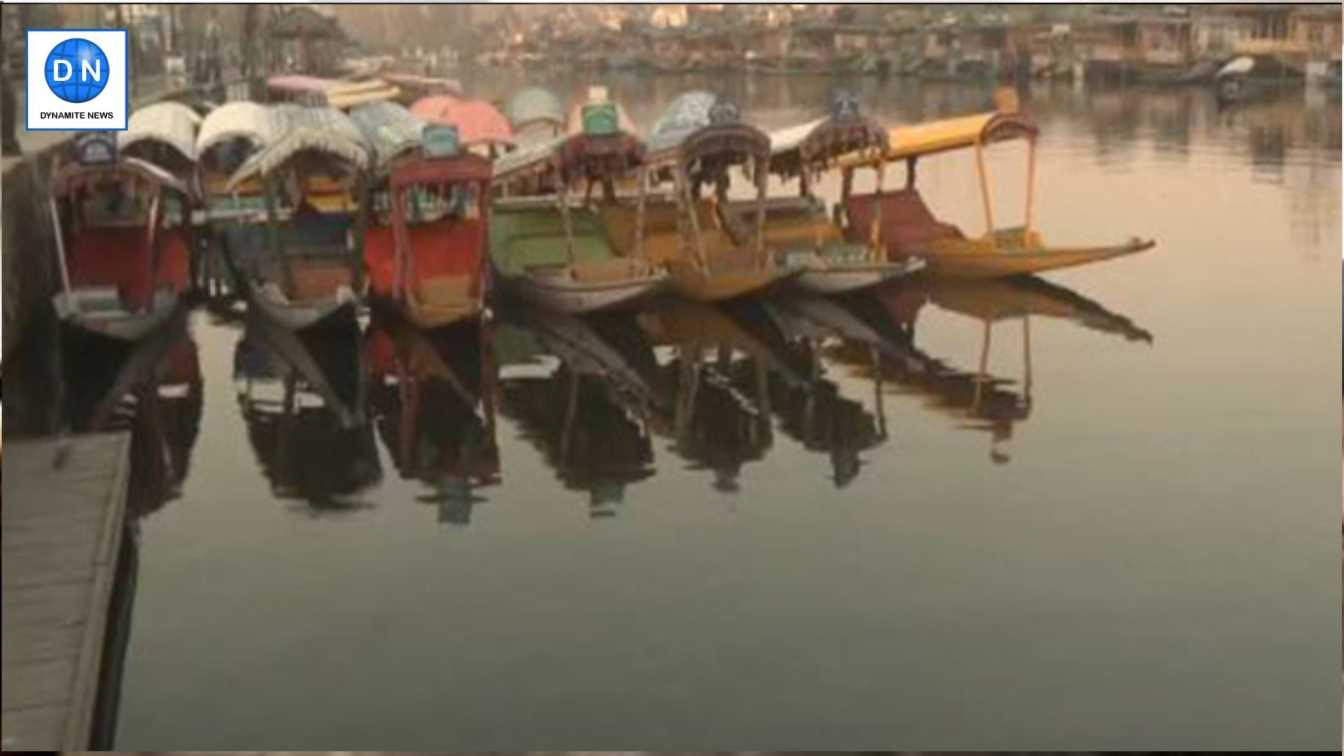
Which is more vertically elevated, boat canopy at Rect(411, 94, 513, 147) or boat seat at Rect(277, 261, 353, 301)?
boat canopy at Rect(411, 94, 513, 147)

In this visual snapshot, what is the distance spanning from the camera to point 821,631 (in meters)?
6.53

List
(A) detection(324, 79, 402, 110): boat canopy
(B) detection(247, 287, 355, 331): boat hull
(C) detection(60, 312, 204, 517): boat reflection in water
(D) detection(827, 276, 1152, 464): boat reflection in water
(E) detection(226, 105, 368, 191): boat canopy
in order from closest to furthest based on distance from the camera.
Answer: (C) detection(60, 312, 204, 517): boat reflection in water
(D) detection(827, 276, 1152, 464): boat reflection in water
(B) detection(247, 287, 355, 331): boat hull
(E) detection(226, 105, 368, 191): boat canopy
(A) detection(324, 79, 402, 110): boat canopy

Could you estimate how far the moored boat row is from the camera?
11742mm

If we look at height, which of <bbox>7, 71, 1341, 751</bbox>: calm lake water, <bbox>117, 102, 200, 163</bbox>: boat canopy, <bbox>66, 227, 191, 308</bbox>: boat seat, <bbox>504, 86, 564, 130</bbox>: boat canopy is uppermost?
<bbox>504, 86, 564, 130</bbox>: boat canopy

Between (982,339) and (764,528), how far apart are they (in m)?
4.87

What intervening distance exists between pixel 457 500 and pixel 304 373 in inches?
121

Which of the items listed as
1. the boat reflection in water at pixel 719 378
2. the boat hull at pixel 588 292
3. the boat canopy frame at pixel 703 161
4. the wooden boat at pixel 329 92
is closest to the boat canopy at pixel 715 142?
the boat canopy frame at pixel 703 161

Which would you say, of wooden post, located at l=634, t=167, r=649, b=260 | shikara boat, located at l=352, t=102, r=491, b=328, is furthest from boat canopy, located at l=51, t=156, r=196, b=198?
wooden post, located at l=634, t=167, r=649, b=260

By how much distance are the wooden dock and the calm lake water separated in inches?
22.9

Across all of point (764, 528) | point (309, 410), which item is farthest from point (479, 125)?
point (764, 528)

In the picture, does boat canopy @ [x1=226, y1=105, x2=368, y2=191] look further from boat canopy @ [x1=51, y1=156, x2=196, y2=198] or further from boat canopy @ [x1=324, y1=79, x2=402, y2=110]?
boat canopy @ [x1=324, y1=79, x2=402, y2=110]

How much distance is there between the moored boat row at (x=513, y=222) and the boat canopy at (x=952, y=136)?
0.02 m

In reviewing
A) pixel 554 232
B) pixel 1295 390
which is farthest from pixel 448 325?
pixel 1295 390

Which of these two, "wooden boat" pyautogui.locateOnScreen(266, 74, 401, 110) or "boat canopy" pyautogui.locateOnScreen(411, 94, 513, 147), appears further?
"wooden boat" pyautogui.locateOnScreen(266, 74, 401, 110)
